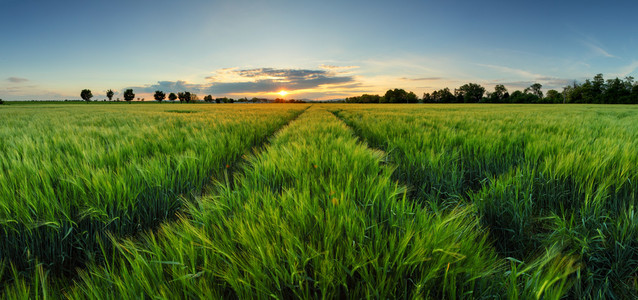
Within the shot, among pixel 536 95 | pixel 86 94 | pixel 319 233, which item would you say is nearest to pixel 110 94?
pixel 86 94

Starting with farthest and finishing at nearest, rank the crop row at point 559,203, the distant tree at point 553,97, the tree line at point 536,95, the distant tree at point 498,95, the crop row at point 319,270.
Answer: the distant tree at point 498,95
the distant tree at point 553,97
the tree line at point 536,95
the crop row at point 559,203
the crop row at point 319,270

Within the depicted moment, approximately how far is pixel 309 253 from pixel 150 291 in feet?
1.38

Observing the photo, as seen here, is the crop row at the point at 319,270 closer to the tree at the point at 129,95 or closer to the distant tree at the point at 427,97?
the distant tree at the point at 427,97

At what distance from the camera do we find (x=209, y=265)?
69cm

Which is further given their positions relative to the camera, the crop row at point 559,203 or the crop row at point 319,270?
the crop row at point 559,203

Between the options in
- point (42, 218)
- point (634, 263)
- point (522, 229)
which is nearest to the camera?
point (634, 263)

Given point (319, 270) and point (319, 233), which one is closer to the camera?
point (319, 270)

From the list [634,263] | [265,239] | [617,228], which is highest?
[265,239]

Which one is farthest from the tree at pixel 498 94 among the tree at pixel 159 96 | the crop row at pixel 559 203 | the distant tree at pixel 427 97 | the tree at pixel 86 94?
the tree at pixel 86 94

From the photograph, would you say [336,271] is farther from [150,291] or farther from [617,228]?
[617,228]

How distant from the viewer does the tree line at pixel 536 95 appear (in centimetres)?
5962

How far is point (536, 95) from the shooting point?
275 feet

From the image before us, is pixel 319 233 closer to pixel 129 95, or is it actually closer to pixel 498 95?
pixel 498 95

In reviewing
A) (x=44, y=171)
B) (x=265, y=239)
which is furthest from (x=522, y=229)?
(x=44, y=171)
